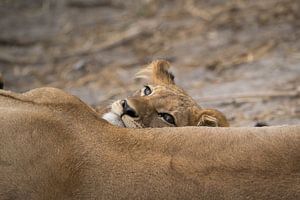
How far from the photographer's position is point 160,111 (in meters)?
4.74

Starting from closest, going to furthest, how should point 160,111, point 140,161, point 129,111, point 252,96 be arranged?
point 140,161, point 129,111, point 160,111, point 252,96

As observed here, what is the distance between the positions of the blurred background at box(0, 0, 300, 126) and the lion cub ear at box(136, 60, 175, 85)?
976 millimetres

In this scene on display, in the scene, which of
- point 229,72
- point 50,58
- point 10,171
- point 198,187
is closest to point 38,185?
point 10,171

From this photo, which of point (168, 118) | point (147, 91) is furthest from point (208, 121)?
point (147, 91)

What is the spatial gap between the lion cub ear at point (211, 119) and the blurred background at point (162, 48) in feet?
4.19

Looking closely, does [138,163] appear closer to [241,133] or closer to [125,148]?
[125,148]

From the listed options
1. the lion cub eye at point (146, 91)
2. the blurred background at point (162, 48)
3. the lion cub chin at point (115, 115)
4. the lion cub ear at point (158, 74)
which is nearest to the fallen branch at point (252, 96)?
the blurred background at point (162, 48)

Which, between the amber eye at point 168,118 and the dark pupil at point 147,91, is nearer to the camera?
the amber eye at point 168,118

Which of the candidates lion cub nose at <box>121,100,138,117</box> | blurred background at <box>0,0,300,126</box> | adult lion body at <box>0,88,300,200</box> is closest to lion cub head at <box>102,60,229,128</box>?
lion cub nose at <box>121,100,138,117</box>

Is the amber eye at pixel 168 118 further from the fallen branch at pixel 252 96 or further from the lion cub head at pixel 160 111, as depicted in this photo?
the fallen branch at pixel 252 96

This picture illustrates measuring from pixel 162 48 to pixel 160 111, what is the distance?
3004 mm

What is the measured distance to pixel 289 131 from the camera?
3.61 m

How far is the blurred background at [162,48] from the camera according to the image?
664 centimetres

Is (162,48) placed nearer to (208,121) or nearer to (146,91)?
(146,91)
